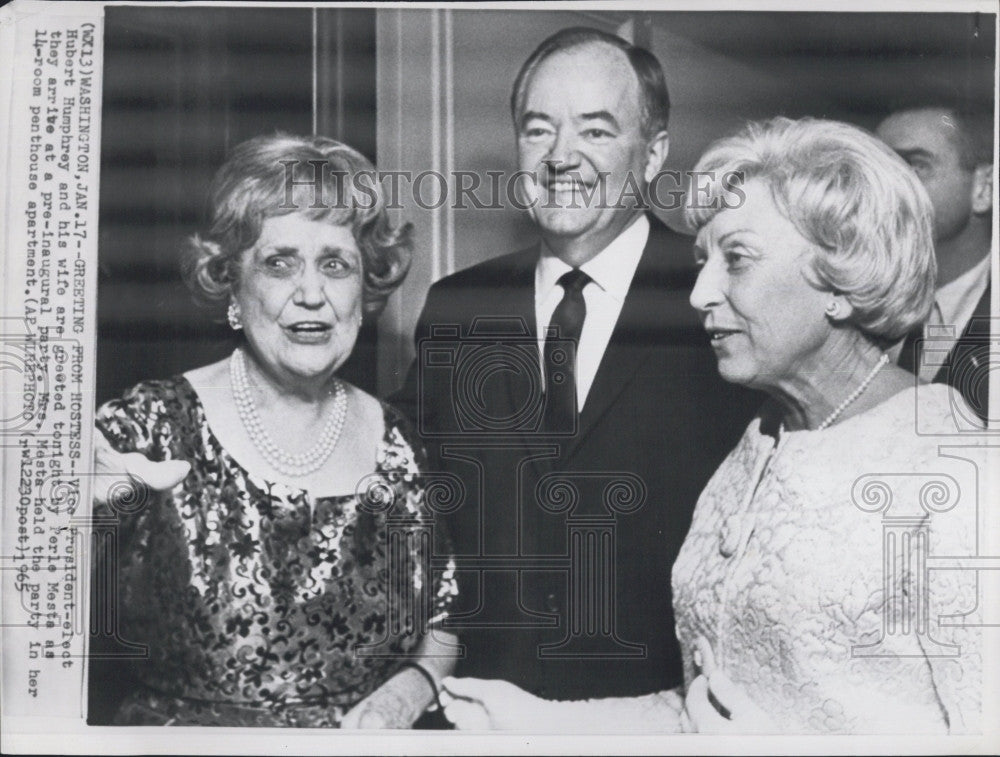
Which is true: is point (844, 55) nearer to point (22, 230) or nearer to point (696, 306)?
point (696, 306)

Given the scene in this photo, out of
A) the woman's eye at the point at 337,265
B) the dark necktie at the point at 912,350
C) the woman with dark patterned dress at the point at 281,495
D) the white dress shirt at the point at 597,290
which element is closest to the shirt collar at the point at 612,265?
the white dress shirt at the point at 597,290

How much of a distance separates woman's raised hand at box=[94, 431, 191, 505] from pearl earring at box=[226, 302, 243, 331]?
0.36 m

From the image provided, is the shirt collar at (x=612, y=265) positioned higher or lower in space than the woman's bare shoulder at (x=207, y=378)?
higher

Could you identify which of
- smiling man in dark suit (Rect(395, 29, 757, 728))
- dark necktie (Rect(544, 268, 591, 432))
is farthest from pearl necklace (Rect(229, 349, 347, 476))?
dark necktie (Rect(544, 268, 591, 432))

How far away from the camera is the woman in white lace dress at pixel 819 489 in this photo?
266cm

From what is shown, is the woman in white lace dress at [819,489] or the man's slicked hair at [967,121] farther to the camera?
the man's slicked hair at [967,121]

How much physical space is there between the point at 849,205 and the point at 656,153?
49 cm

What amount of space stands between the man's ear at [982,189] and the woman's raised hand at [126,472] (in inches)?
83.0

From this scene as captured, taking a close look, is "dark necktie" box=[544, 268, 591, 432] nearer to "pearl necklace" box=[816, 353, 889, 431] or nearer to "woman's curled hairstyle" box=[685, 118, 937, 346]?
"woman's curled hairstyle" box=[685, 118, 937, 346]

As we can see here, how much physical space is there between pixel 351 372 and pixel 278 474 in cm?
31

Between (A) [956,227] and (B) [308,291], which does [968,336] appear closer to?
(A) [956,227]

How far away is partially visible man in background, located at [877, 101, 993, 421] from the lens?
2752 millimetres

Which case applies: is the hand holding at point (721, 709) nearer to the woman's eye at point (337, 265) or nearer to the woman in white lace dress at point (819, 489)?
the woman in white lace dress at point (819, 489)

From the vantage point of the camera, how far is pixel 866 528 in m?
2.72
